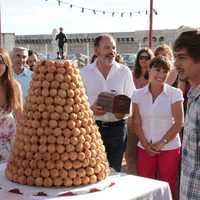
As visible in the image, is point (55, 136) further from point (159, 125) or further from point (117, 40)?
point (117, 40)

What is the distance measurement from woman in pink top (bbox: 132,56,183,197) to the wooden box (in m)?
0.96

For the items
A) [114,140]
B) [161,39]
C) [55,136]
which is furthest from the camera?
[161,39]

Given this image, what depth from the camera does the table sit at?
81.6 inches

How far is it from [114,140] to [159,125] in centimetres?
45

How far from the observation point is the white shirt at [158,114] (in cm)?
394

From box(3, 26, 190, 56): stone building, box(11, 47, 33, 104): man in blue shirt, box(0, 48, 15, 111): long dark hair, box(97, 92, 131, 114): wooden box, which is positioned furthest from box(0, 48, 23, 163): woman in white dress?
box(3, 26, 190, 56): stone building

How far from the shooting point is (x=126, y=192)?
217 centimetres

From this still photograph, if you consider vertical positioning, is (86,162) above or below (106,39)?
below

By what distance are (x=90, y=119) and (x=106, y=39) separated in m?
1.66

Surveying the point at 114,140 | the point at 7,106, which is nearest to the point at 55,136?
the point at 7,106

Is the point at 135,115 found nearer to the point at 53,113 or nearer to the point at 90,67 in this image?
the point at 90,67

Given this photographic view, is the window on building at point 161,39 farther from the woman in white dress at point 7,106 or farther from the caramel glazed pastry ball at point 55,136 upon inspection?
the caramel glazed pastry ball at point 55,136

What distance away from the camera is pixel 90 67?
399 centimetres

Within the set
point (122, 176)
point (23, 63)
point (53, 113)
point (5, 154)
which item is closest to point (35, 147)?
point (53, 113)
